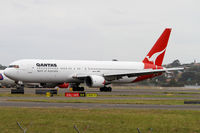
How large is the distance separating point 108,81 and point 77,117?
126ft

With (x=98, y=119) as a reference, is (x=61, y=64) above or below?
above

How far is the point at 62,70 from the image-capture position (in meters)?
56.7

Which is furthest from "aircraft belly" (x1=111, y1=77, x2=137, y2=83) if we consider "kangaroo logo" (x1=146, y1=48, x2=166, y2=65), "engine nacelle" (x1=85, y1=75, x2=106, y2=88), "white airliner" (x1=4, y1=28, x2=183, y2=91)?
"engine nacelle" (x1=85, y1=75, x2=106, y2=88)

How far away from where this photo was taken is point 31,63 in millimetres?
54312

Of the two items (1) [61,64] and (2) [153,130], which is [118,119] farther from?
(1) [61,64]

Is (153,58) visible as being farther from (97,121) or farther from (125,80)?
(97,121)

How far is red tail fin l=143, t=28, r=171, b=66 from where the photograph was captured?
67.1 metres

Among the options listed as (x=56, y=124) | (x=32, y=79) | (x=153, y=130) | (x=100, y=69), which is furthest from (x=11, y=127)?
(x=100, y=69)

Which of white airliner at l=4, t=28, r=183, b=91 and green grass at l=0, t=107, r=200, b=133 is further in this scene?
white airliner at l=4, t=28, r=183, b=91

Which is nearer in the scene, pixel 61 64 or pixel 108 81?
pixel 61 64

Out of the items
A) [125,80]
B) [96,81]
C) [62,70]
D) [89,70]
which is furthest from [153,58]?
[62,70]

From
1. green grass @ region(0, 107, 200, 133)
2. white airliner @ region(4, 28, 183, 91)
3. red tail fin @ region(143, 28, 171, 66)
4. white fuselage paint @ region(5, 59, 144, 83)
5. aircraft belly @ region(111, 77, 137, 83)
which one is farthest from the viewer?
red tail fin @ region(143, 28, 171, 66)

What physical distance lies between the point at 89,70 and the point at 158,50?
14421 mm

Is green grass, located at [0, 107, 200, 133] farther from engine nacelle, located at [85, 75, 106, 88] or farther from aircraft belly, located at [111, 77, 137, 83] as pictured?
aircraft belly, located at [111, 77, 137, 83]
